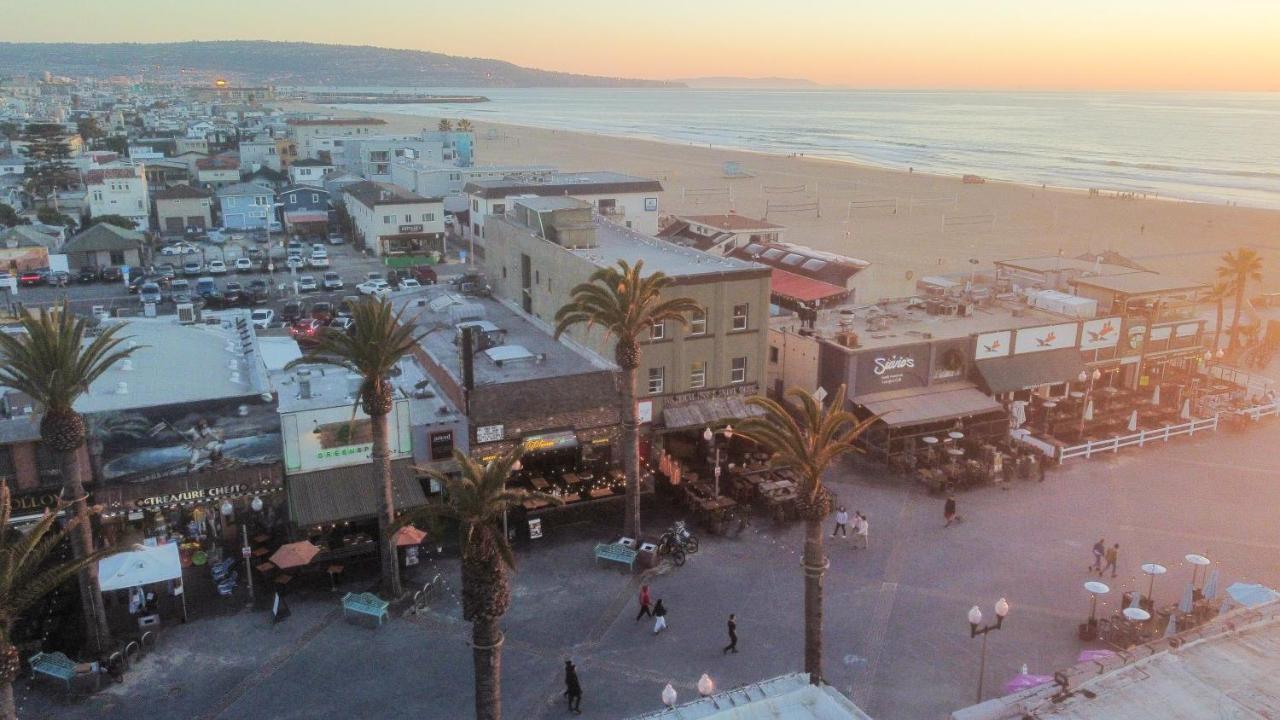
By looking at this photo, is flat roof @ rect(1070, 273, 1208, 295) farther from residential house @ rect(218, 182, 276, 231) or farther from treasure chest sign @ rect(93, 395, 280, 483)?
residential house @ rect(218, 182, 276, 231)

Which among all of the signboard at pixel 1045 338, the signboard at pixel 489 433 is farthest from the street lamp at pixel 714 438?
the signboard at pixel 1045 338

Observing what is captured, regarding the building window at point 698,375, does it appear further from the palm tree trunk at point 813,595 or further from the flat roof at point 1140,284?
the flat roof at point 1140,284

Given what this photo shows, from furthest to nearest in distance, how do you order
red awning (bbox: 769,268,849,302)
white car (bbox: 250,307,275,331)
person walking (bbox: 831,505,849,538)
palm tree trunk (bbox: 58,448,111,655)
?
white car (bbox: 250,307,275,331) < red awning (bbox: 769,268,849,302) < person walking (bbox: 831,505,849,538) < palm tree trunk (bbox: 58,448,111,655)

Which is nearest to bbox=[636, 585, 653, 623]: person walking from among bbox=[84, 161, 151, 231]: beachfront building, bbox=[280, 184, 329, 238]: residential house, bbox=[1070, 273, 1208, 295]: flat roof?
bbox=[1070, 273, 1208, 295]: flat roof

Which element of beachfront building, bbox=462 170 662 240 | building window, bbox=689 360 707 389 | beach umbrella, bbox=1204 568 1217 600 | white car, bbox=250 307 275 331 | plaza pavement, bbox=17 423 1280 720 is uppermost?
beachfront building, bbox=462 170 662 240

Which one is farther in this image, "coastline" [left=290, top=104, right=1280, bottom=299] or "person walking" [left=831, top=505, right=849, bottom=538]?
"coastline" [left=290, top=104, right=1280, bottom=299]

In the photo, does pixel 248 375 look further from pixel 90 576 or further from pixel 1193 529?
pixel 1193 529

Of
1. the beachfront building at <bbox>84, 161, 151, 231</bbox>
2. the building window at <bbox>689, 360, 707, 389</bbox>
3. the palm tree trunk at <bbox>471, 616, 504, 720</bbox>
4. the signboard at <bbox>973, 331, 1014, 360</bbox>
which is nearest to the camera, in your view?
the palm tree trunk at <bbox>471, 616, 504, 720</bbox>
